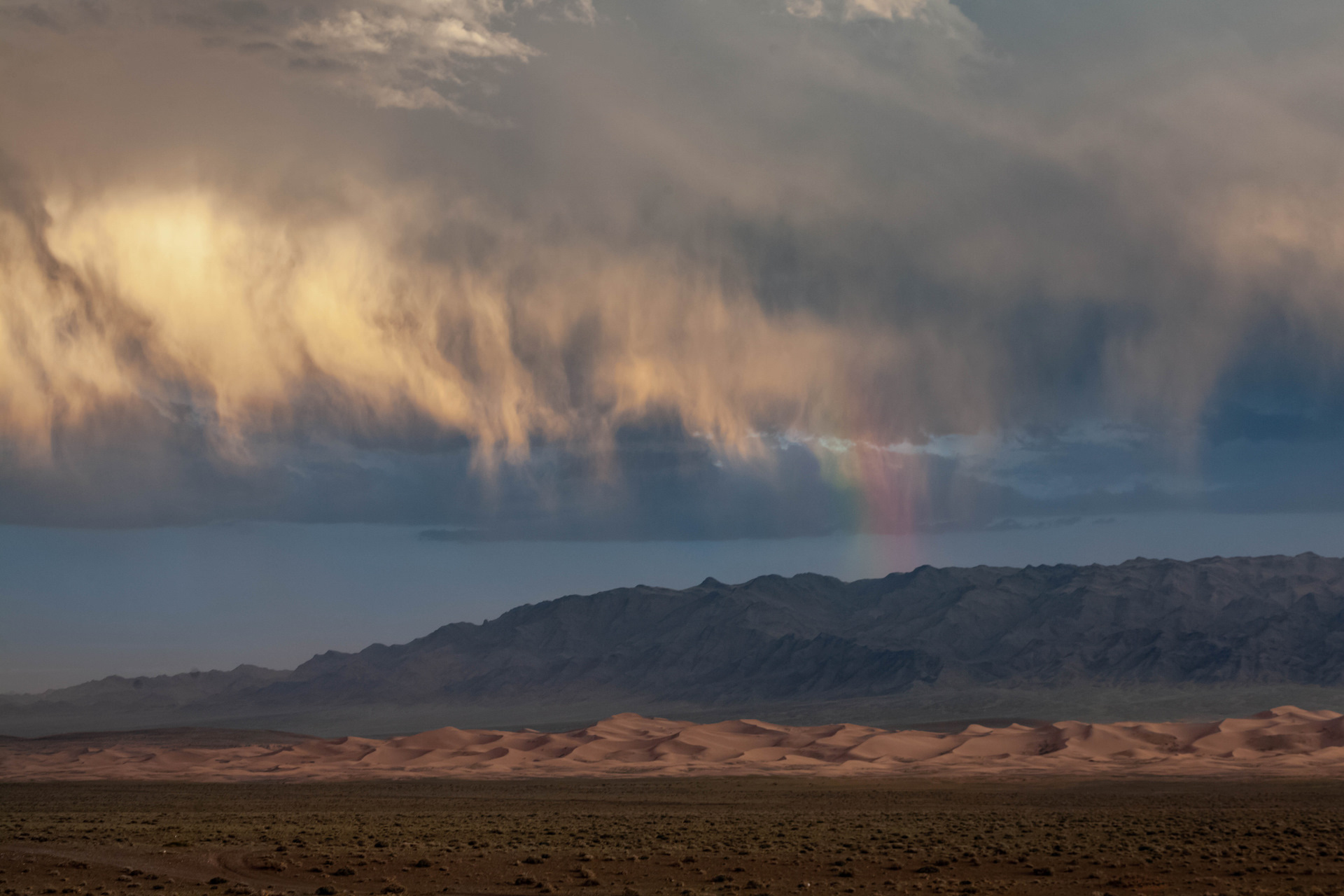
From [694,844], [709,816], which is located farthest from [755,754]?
[694,844]

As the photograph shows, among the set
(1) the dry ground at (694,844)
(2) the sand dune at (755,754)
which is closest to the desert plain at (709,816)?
(1) the dry ground at (694,844)

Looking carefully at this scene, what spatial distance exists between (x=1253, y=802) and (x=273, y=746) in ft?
427

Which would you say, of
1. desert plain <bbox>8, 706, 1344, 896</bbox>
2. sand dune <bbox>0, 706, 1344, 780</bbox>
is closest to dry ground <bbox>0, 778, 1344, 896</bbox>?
desert plain <bbox>8, 706, 1344, 896</bbox>

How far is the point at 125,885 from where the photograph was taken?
39.5 metres

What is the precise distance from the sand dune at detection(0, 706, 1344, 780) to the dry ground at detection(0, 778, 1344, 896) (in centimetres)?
3376

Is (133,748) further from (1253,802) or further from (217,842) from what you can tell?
(1253,802)

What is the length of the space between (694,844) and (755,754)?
298 feet

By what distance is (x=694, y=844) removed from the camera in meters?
50.9

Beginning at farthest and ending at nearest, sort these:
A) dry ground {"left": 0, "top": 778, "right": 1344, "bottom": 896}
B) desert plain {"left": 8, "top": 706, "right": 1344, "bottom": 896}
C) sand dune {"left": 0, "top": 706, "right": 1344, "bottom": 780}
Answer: sand dune {"left": 0, "top": 706, "right": 1344, "bottom": 780} → desert plain {"left": 8, "top": 706, "right": 1344, "bottom": 896} → dry ground {"left": 0, "top": 778, "right": 1344, "bottom": 896}

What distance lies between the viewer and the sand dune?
12225cm

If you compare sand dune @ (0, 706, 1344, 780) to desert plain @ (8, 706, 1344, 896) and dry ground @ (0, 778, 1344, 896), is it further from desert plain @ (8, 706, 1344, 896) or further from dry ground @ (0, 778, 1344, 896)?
dry ground @ (0, 778, 1344, 896)

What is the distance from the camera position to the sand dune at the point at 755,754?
122250 millimetres

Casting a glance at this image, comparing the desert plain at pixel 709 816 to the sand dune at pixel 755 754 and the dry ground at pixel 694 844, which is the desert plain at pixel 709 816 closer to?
the dry ground at pixel 694 844

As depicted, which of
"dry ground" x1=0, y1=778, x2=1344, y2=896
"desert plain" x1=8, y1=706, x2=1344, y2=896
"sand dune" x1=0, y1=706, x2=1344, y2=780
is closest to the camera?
"dry ground" x1=0, y1=778, x2=1344, y2=896
